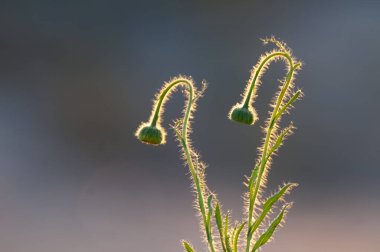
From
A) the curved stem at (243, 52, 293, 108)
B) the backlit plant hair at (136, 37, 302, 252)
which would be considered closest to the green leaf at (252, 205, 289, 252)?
the backlit plant hair at (136, 37, 302, 252)

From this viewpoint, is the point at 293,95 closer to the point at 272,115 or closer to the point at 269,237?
the point at 272,115

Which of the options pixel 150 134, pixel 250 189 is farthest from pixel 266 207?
pixel 150 134

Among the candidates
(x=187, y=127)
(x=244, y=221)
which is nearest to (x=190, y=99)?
(x=187, y=127)

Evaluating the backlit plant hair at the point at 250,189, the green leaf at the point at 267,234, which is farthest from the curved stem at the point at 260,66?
the green leaf at the point at 267,234

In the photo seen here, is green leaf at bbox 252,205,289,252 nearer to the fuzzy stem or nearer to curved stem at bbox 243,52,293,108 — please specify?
the fuzzy stem

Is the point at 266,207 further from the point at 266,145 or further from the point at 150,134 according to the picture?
the point at 150,134
